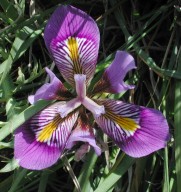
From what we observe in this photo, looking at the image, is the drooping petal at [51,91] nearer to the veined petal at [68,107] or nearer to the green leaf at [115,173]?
the veined petal at [68,107]

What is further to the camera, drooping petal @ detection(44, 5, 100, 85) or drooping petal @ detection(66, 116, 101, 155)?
drooping petal @ detection(44, 5, 100, 85)

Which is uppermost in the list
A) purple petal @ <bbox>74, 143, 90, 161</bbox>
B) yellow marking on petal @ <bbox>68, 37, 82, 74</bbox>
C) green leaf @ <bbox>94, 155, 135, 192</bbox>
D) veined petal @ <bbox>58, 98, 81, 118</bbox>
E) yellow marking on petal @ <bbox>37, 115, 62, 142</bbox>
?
yellow marking on petal @ <bbox>68, 37, 82, 74</bbox>

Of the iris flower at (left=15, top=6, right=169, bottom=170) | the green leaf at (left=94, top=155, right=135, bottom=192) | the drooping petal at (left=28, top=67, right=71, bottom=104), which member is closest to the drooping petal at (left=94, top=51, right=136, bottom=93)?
the iris flower at (left=15, top=6, right=169, bottom=170)

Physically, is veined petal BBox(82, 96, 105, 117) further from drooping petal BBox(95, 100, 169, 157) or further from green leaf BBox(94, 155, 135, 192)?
green leaf BBox(94, 155, 135, 192)

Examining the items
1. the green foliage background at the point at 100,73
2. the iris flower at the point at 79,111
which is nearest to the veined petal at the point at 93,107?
the iris flower at the point at 79,111

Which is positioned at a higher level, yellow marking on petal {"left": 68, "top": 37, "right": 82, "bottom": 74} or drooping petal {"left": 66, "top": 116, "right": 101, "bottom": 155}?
yellow marking on petal {"left": 68, "top": 37, "right": 82, "bottom": 74}
